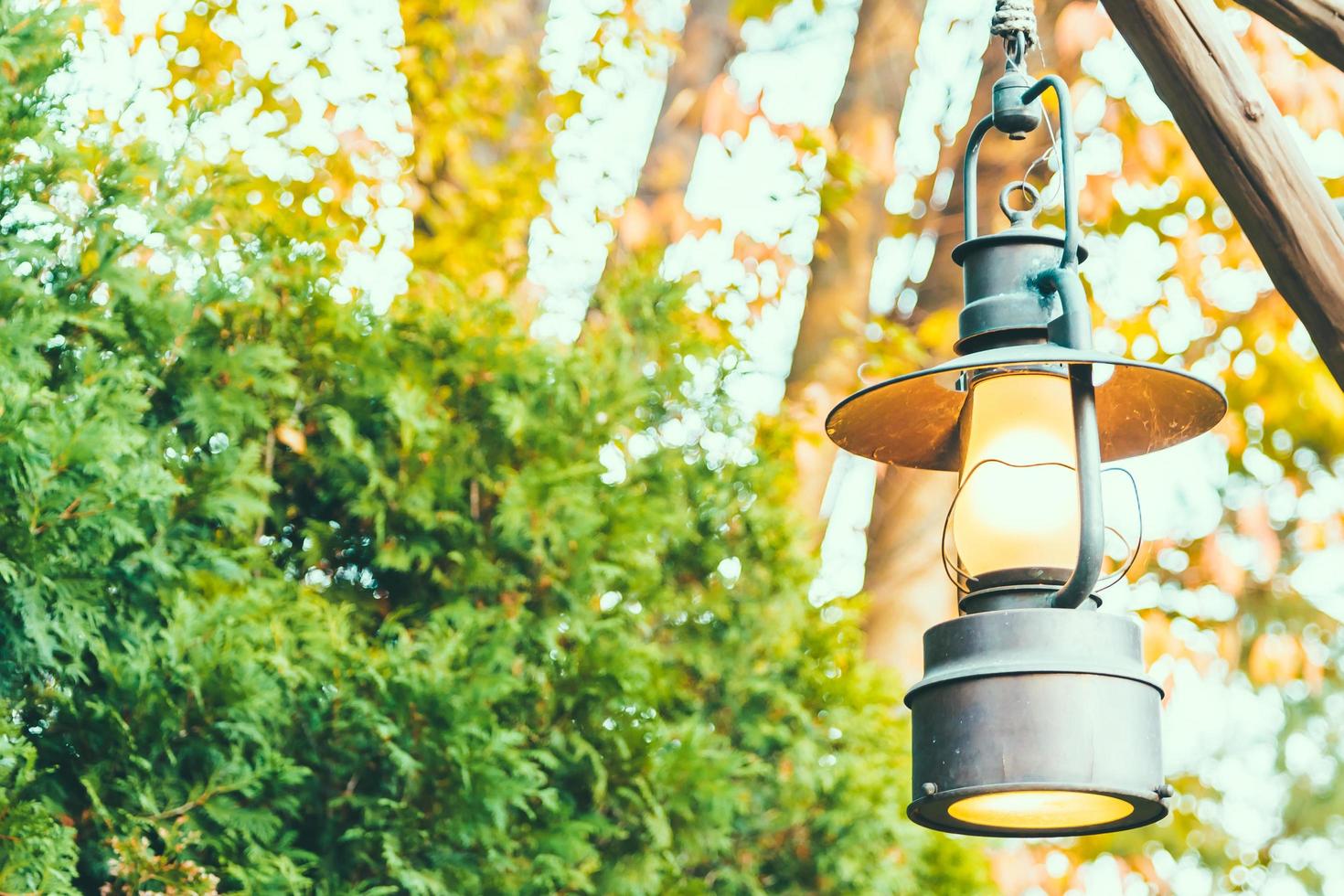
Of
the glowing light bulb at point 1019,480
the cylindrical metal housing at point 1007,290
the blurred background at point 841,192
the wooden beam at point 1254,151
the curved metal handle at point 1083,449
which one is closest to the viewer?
the curved metal handle at point 1083,449

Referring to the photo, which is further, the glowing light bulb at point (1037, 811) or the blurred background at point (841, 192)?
the blurred background at point (841, 192)

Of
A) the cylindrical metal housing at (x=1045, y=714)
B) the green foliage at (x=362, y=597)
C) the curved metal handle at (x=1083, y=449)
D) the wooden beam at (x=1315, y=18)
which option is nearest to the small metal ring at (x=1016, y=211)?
the curved metal handle at (x=1083, y=449)

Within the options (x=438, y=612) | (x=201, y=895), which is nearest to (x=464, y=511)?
(x=438, y=612)

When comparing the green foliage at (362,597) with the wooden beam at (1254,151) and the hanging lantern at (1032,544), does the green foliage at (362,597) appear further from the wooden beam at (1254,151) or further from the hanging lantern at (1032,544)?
the wooden beam at (1254,151)

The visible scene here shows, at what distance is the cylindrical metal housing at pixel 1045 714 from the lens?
1.65 m

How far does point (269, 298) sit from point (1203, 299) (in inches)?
176

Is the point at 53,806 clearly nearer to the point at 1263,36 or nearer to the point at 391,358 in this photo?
the point at 391,358

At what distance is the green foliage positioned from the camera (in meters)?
2.49

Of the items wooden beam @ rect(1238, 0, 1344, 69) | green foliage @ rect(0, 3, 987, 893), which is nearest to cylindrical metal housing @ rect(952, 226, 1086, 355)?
wooden beam @ rect(1238, 0, 1344, 69)

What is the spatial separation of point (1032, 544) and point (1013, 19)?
80 centimetres

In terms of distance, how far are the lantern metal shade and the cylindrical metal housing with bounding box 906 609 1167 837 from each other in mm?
341

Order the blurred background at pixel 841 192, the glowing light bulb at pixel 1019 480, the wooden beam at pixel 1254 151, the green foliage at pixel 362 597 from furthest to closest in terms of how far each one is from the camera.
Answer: the blurred background at pixel 841 192
the green foliage at pixel 362 597
the wooden beam at pixel 1254 151
the glowing light bulb at pixel 1019 480

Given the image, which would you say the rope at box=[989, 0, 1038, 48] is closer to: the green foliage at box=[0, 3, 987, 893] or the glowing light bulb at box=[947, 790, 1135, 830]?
the glowing light bulb at box=[947, 790, 1135, 830]

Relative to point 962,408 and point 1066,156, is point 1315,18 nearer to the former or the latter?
point 1066,156
